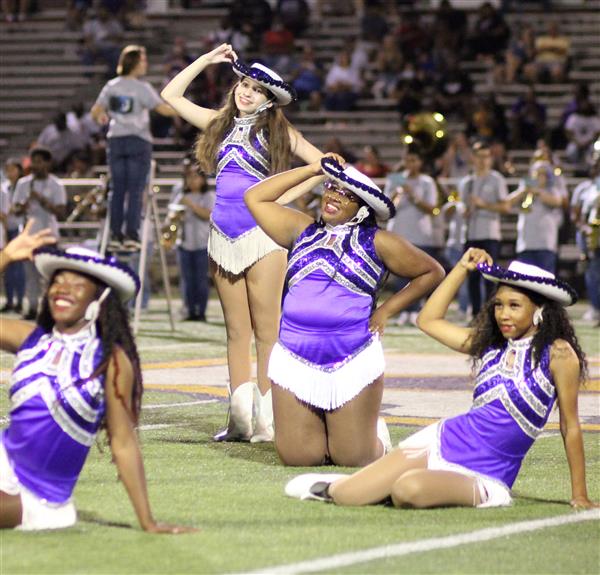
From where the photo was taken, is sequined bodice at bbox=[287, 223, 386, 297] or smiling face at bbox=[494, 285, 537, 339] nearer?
smiling face at bbox=[494, 285, 537, 339]

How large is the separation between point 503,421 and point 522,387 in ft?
0.54

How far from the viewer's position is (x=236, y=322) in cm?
854

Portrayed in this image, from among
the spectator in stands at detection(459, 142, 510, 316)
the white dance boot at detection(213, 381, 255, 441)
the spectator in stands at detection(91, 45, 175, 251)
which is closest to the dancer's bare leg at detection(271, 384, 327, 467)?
the white dance boot at detection(213, 381, 255, 441)

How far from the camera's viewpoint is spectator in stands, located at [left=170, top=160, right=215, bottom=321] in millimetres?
17531

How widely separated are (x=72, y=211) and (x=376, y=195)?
553 inches

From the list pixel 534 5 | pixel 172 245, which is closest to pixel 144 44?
pixel 534 5

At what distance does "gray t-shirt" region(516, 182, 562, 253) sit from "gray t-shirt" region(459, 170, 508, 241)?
→ 13.1 inches

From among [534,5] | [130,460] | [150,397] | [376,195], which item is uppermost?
[534,5]

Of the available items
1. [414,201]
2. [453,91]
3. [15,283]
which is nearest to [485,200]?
[414,201]

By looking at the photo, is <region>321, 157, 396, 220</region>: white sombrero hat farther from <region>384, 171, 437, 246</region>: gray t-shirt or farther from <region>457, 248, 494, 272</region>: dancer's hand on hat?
<region>384, 171, 437, 246</region>: gray t-shirt

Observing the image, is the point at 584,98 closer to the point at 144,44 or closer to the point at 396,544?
the point at 144,44

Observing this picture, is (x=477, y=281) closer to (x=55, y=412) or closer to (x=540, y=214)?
(x=540, y=214)

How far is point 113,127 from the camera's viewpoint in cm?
1381

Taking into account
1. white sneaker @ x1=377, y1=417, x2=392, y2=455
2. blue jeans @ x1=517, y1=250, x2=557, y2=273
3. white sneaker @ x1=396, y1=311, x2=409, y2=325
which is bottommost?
white sneaker @ x1=396, y1=311, x2=409, y2=325
